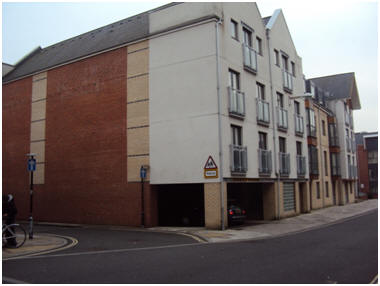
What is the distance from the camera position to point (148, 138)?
18.8 meters

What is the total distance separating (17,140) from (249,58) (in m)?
14.8

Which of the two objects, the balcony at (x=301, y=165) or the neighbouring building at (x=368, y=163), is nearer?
the balcony at (x=301, y=165)

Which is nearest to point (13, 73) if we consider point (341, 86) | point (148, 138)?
point (148, 138)

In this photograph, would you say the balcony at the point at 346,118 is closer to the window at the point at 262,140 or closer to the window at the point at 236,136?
the window at the point at 262,140

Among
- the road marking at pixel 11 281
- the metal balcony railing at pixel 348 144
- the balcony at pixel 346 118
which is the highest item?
the balcony at pixel 346 118

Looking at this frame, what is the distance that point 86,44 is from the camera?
23.9 m

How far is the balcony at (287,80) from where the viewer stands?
24250 mm

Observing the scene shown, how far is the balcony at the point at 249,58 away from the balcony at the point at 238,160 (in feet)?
14.0

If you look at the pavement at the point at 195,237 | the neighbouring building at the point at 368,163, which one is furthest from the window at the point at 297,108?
the neighbouring building at the point at 368,163

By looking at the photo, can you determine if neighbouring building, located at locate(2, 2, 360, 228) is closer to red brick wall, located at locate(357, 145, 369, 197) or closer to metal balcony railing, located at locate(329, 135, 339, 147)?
metal balcony railing, located at locate(329, 135, 339, 147)

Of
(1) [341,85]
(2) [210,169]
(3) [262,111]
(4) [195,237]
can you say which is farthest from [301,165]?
(1) [341,85]

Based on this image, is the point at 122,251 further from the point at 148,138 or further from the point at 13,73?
the point at 13,73

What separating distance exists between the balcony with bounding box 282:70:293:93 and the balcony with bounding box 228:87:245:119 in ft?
20.5

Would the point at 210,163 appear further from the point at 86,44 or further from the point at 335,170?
the point at 335,170
